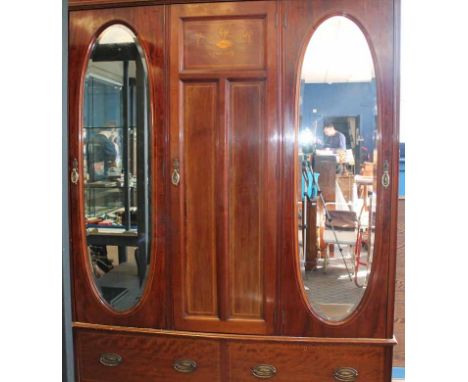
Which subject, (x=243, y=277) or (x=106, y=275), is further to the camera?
(x=106, y=275)

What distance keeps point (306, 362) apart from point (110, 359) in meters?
0.86

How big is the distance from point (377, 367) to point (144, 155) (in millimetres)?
1306

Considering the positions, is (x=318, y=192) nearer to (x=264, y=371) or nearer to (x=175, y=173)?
(x=175, y=173)

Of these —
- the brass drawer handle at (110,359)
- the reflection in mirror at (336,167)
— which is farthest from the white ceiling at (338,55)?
the brass drawer handle at (110,359)

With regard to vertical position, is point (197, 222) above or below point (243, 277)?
above

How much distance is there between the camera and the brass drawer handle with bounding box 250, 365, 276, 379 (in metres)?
1.75

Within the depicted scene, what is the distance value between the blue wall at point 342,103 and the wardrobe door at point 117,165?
606 mm

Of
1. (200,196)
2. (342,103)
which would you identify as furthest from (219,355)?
(342,103)

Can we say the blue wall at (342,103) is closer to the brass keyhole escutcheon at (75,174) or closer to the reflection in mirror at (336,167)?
the reflection in mirror at (336,167)

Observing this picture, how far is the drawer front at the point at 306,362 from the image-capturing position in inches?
67.7

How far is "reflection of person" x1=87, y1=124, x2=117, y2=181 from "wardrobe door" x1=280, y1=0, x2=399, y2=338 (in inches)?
29.8

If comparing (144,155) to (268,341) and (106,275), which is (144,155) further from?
(268,341)

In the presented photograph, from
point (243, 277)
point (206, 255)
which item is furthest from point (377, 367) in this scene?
point (206, 255)

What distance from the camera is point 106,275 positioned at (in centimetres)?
186
